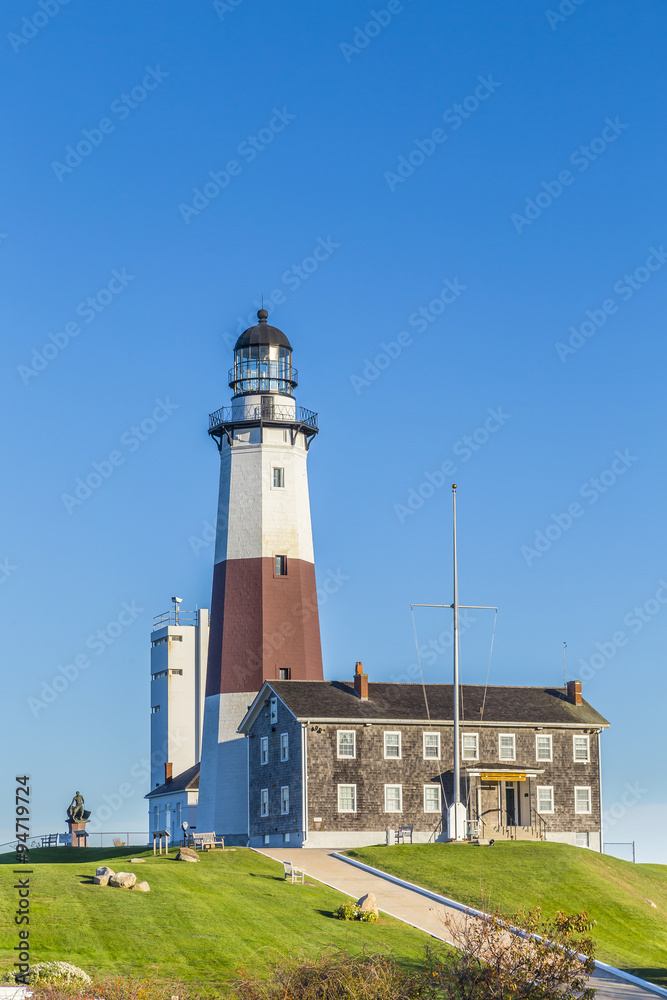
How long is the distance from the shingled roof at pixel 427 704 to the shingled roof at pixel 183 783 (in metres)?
14.0

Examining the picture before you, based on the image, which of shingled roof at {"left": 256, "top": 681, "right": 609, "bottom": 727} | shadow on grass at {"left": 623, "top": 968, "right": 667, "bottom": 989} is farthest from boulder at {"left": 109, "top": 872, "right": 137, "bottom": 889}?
shingled roof at {"left": 256, "top": 681, "right": 609, "bottom": 727}

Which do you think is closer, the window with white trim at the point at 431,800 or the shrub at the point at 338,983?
the shrub at the point at 338,983

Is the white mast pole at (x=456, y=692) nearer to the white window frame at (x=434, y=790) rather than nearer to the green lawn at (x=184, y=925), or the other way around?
the white window frame at (x=434, y=790)

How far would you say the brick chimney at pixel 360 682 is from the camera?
180ft

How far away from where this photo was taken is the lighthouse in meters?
57.7

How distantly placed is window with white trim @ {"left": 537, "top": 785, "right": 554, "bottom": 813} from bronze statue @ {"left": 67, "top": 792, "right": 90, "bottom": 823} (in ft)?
85.9

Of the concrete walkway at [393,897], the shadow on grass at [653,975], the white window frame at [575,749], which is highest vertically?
the white window frame at [575,749]

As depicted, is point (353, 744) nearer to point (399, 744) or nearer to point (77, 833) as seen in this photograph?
point (399, 744)

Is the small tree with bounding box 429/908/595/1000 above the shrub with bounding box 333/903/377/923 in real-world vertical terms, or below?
above

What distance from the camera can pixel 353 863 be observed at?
150 feet

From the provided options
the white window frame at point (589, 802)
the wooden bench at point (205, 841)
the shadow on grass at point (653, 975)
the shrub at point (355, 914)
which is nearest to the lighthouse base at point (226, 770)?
the wooden bench at point (205, 841)

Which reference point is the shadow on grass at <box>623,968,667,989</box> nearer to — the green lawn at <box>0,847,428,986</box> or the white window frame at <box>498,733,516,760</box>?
the green lawn at <box>0,847,428,986</box>

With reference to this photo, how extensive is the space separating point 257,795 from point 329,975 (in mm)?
32952

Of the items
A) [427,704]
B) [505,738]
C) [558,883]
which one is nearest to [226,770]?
[427,704]
